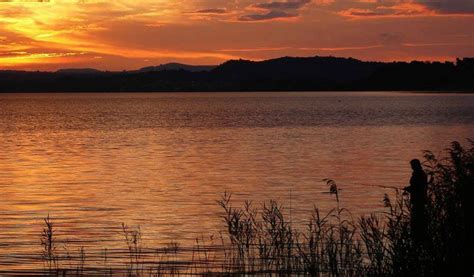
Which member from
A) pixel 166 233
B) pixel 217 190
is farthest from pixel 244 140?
pixel 166 233

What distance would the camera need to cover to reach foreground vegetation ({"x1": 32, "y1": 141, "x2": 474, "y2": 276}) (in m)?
14.5

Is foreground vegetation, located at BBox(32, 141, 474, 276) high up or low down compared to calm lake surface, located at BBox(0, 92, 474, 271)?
up

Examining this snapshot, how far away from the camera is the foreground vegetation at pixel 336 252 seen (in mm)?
14453

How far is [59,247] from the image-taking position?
2391 centimetres

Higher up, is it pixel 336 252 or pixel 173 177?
pixel 336 252

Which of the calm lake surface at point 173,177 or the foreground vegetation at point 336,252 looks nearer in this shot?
the foreground vegetation at point 336,252

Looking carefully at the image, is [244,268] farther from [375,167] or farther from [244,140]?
[244,140]

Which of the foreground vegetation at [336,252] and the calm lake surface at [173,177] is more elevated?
the foreground vegetation at [336,252]

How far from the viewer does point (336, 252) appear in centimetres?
1590

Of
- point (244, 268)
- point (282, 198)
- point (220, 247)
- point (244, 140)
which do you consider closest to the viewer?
point (244, 268)

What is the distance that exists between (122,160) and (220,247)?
36.6 meters

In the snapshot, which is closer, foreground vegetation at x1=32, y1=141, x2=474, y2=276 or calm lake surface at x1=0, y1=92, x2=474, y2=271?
foreground vegetation at x1=32, y1=141, x2=474, y2=276

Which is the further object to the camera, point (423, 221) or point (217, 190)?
point (217, 190)

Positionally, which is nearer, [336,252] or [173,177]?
[336,252]
